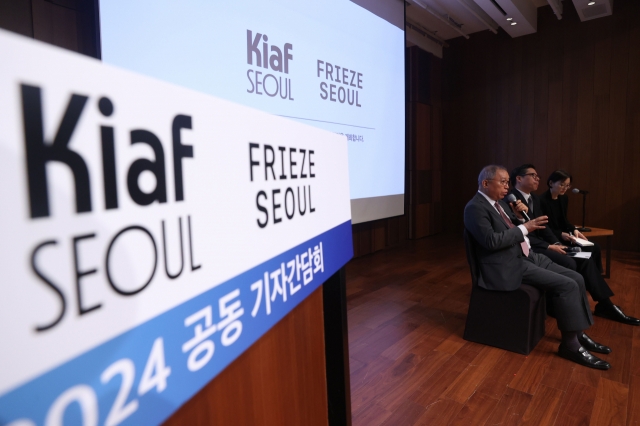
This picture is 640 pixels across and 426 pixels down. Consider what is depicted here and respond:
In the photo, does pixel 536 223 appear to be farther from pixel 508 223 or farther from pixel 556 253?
pixel 556 253

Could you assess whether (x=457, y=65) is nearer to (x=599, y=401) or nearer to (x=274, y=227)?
(x=599, y=401)

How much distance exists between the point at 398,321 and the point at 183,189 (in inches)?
108

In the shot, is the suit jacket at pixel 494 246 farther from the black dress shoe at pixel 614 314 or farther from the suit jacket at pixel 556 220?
the suit jacket at pixel 556 220

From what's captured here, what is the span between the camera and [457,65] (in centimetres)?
663

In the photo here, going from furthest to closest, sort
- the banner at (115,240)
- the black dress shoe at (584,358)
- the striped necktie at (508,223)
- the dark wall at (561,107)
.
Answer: the dark wall at (561,107)
the striped necktie at (508,223)
the black dress shoe at (584,358)
the banner at (115,240)

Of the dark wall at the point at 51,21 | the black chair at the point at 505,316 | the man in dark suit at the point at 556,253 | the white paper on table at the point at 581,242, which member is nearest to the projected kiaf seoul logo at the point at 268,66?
the dark wall at the point at 51,21

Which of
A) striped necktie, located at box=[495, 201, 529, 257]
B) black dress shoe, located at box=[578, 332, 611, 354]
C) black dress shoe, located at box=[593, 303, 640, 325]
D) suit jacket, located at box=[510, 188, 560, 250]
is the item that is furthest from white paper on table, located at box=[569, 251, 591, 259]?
black dress shoe, located at box=[578, 332, 611, 354]

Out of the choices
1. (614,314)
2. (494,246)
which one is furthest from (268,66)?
(614,314)

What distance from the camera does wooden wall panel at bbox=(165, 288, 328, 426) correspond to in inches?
19.6

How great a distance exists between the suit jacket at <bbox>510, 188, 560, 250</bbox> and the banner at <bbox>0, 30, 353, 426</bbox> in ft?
9.82

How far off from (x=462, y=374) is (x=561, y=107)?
5.03 m

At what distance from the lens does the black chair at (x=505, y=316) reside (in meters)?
2.32

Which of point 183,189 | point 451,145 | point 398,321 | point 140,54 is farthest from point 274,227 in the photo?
point 451,145

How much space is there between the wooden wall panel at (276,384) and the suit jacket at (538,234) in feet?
8.79
